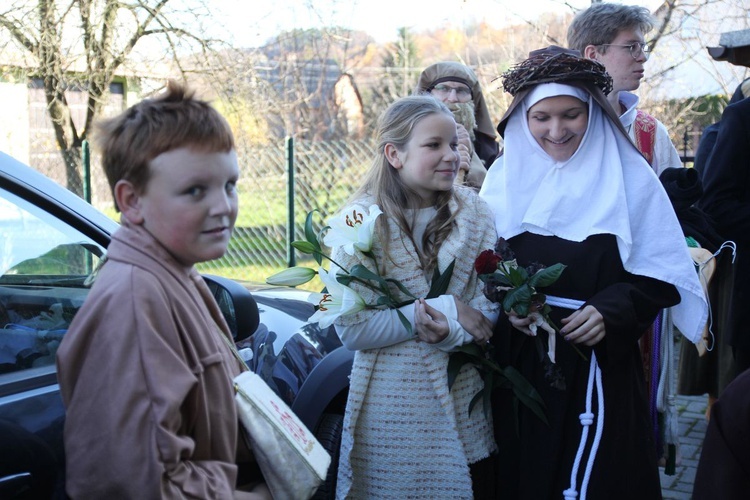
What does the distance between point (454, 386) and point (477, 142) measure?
2.25 meters

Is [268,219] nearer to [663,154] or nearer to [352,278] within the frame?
[663,154]

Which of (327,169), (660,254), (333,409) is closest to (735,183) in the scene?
(660,254)

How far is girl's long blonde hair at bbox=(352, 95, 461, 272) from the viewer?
2838 millimetres

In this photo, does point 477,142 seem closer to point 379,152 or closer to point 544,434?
point 379,152

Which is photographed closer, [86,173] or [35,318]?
[35,318]

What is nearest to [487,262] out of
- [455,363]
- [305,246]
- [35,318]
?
[455,363]

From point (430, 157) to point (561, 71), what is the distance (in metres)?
0.55

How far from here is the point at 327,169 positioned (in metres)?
10.1

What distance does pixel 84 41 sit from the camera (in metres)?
11.0

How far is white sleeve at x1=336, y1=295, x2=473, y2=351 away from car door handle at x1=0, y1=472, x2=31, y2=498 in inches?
46.0

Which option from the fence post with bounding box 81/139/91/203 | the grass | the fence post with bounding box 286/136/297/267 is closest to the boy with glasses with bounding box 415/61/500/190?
the fence post with bounding box 286/136/297/267

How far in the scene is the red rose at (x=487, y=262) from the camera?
2562 millimetres

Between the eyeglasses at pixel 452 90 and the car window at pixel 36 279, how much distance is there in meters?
2.28

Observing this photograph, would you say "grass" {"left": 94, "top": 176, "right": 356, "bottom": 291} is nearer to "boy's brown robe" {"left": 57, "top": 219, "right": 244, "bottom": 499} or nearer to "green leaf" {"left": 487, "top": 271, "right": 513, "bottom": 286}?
"green leaf" {"left": 487, "top": 271, "right": 513, "bottom": 286}
